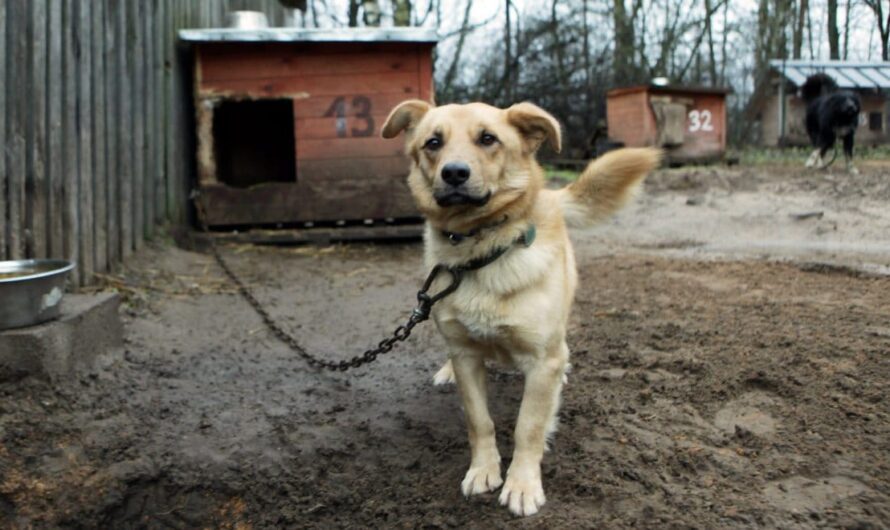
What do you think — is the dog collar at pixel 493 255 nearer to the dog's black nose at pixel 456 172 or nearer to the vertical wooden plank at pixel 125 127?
the dog's black nose at pixel 456 172

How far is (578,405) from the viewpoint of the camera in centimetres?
312

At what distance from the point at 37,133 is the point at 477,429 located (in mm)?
2845

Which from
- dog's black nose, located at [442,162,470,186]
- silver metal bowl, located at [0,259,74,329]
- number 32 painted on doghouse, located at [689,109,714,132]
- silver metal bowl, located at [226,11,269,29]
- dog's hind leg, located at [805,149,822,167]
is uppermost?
silver metal bowl, located at [226,11,269,29]

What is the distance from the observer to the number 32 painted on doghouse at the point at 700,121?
1300cm

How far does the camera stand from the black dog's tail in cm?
1291

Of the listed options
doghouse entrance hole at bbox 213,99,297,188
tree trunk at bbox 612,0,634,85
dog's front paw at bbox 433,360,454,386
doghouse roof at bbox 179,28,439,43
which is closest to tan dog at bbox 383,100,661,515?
dog's front paw at bbox 433,360,454,386

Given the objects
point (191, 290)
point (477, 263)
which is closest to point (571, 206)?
point (477, 263)

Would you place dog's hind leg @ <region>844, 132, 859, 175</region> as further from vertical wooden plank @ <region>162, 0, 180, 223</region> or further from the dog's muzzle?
the dog's muzzle

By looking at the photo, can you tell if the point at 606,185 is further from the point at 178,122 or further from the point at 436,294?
the point at 178,122

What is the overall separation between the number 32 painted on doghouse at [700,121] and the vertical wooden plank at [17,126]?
11.2 m

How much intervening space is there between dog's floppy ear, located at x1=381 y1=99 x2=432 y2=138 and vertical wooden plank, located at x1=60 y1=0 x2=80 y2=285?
2132 mm

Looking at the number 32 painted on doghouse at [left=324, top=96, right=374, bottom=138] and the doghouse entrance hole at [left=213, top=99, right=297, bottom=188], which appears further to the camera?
the doghouse entrance hole at [left=213, top=99, right=297, bottom=188]

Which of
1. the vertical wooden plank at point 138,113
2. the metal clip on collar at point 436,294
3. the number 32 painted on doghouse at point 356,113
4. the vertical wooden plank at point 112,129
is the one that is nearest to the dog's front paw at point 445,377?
the metal clip on collar at point 436,294

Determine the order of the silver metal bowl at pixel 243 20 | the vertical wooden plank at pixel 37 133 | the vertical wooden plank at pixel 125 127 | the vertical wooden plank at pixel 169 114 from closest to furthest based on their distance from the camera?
1. the vertical wooden plank at pixel 37 133
2. the vertical wooden plank at pixel 125 127
3. the vertical wooden plank at pixel 169 114
4. the silver metal bowl at pixel 243 20
